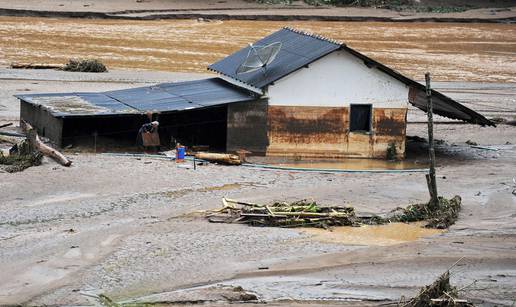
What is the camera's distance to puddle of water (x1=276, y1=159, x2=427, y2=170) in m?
26.2

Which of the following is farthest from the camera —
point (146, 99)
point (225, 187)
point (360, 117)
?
point (146, 99)

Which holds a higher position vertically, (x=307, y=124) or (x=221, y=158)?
(x=307, y=124)

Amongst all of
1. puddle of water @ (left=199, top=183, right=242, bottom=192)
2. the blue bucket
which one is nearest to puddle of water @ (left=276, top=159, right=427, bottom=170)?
the blue bucket

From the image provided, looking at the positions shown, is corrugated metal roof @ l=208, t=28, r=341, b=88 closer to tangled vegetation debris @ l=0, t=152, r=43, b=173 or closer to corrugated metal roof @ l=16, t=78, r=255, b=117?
corrugated metal roof @ l=16, t=78, r=255, b=117

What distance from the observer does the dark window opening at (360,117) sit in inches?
1062

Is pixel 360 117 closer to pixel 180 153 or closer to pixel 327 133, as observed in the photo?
pixel 327 133

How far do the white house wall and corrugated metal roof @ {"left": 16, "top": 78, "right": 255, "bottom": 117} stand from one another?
0.88 meters

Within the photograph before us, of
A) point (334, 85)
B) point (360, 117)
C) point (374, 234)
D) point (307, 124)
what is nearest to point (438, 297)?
point (374, 234)

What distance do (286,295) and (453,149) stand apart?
14.0m

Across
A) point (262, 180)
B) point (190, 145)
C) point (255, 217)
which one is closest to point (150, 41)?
point (190, 145)

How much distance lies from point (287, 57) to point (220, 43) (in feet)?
66.8

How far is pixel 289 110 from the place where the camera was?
26.6 m

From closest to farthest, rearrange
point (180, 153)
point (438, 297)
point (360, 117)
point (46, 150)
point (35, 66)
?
point (438, 297) < point (46, 150) < point (180, 153) < point (360, 117) < point (35, 66)

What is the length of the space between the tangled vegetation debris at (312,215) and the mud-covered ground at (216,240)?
1.09ft
